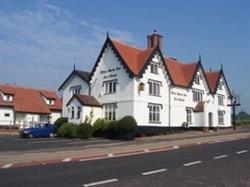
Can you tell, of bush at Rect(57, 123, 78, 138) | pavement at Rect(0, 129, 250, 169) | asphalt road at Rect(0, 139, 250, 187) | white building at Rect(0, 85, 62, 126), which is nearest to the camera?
asphalt road at Rect(0, 139, 250, 187)

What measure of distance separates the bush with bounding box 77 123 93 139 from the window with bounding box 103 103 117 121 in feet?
13.8

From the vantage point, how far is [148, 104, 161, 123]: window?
43750 mm

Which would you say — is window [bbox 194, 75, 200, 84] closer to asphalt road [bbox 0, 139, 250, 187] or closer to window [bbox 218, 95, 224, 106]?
window [bbox 218, 95, 224, 106]

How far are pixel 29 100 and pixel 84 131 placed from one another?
94.2 feet

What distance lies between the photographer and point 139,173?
46.8 feet

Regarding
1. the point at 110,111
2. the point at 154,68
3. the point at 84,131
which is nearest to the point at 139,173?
the point at 84,131

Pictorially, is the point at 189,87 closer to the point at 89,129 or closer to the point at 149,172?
the point at 89,129

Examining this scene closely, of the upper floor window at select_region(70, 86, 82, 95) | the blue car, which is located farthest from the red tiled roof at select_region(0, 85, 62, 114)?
the blue car

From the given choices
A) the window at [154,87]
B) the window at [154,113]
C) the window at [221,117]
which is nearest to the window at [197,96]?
the window at [221,117]

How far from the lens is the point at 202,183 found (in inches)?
484

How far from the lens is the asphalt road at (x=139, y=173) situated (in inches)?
Answer: 484

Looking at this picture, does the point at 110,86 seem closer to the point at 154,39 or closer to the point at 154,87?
the point at 154,87

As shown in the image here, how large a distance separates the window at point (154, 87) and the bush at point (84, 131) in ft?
27.3

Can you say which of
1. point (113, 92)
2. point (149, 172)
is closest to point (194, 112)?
point (113, 92)
